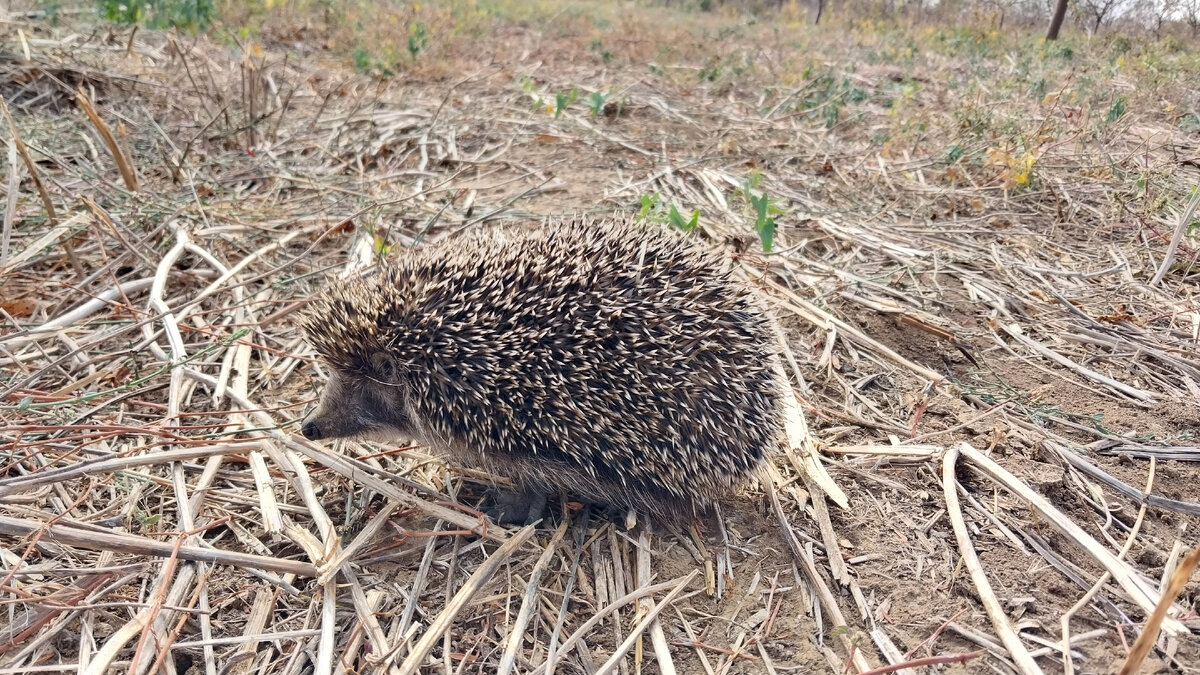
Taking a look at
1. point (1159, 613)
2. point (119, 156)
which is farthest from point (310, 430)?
point (119, 156)

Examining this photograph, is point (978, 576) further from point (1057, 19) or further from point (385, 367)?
point (1057, 19)

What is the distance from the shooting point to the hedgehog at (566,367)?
11.1 ft

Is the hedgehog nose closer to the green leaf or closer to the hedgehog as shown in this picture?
the hedgehog

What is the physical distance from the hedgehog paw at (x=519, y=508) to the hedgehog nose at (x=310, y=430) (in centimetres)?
99

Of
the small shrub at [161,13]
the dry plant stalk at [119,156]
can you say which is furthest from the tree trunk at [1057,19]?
the small shrub at [161,13]

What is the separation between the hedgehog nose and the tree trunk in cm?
1111

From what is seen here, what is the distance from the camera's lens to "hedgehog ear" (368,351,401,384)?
11.7 feet

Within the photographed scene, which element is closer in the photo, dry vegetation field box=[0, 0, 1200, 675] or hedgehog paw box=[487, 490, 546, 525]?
dry vegetation field box=[0, 0, 1200, 675]

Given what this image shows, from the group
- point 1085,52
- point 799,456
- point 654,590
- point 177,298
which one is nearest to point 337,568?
point 654,590

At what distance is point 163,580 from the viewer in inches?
115

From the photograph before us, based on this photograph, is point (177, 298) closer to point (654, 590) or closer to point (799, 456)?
point (654, 590)

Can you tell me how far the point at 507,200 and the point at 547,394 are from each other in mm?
3886

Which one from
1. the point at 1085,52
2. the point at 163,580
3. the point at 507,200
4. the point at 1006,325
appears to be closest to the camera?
the point at 163,580

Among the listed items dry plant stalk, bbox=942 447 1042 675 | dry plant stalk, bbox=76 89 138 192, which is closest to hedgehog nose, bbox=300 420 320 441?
dry plant stalk, bbox=942 447 1042 675
